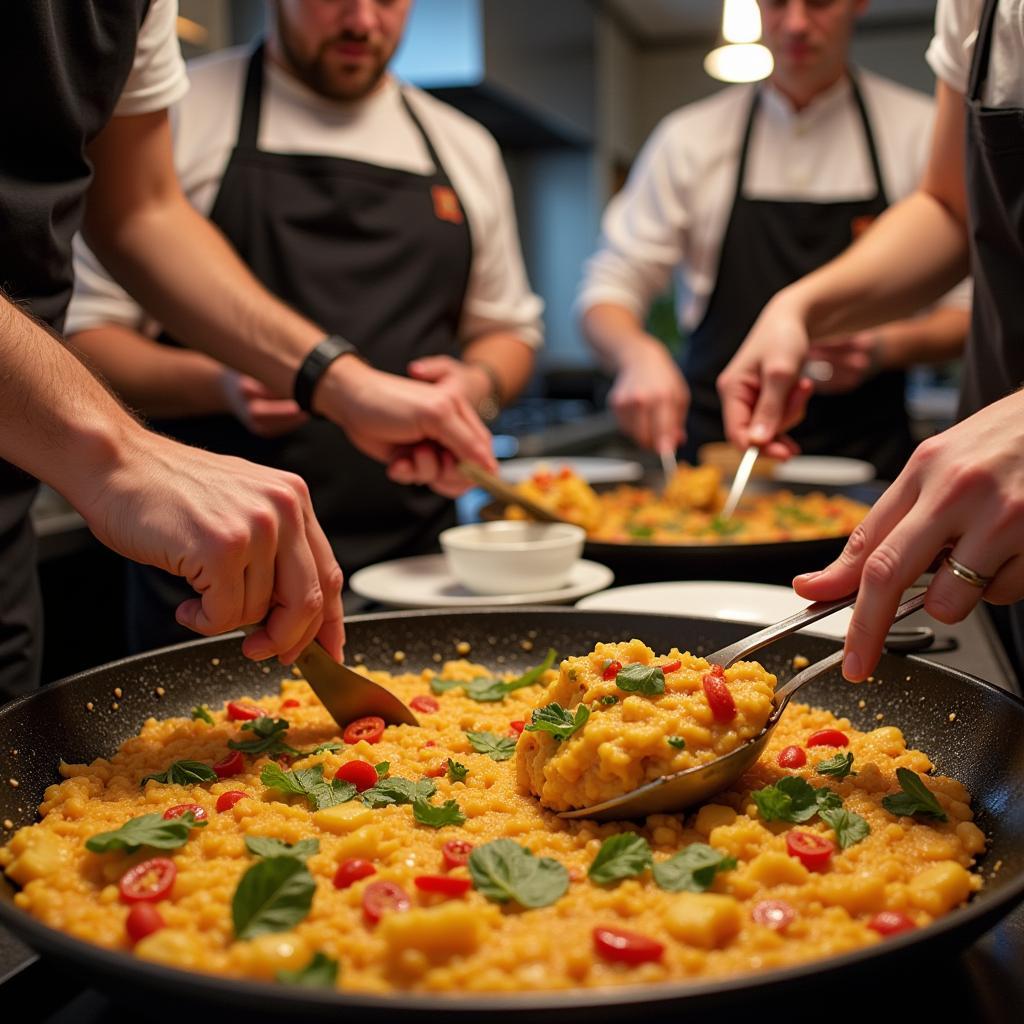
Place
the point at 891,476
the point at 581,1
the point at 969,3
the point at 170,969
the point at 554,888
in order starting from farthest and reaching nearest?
the point at 581,1
the point at 891,476
the point at 969,3
the point at 554,888
the point at 170,969

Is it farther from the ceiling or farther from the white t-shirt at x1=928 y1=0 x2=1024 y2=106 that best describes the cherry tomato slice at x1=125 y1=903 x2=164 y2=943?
the ceiling

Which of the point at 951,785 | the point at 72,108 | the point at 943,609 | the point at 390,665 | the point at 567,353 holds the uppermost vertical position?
the point at 72,108

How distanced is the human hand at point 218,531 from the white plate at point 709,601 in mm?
671

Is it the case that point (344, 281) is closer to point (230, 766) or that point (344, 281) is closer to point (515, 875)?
point (230, 766)

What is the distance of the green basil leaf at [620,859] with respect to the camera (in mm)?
939

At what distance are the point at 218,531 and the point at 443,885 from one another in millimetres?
433

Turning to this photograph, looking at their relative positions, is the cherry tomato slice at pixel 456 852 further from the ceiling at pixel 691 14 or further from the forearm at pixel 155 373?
the ceiling at pixel 691 14

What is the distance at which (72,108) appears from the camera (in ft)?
5.10

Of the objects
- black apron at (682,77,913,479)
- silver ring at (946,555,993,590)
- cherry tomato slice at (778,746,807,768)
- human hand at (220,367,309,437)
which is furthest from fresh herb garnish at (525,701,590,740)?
black apron at (682,77,913,479)

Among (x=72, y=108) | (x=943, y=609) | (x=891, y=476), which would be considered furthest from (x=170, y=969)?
(x=891, y=476)

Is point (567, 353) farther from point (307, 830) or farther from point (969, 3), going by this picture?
point (307, 830)

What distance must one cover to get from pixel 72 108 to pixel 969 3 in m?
1.43

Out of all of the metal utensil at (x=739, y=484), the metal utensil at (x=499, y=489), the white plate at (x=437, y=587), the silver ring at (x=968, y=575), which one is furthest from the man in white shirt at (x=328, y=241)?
the silver ring at (x=968, y=575)

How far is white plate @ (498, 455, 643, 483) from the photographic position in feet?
10.9
